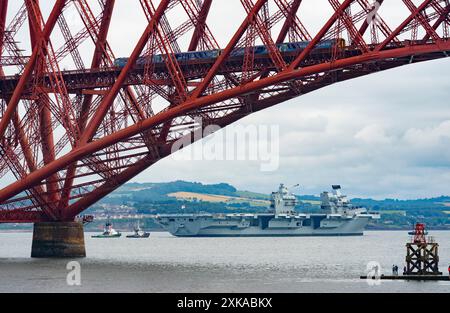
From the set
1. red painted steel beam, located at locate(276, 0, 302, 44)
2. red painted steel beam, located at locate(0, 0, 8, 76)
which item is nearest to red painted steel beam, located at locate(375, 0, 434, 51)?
red painted steel beam, located at locate(276, 0, 302, 44)

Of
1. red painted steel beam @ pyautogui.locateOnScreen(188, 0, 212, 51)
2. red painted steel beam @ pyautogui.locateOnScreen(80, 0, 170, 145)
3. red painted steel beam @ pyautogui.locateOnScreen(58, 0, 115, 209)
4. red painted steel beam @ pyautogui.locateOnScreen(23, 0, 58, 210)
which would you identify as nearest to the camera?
red painted steel beam @ pyautogui.locateOnScreen(80, 0, 170, 145)

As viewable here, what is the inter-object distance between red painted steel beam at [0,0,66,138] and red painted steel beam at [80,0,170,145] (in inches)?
257

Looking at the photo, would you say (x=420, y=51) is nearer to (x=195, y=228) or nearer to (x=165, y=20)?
(x=165, y=20)

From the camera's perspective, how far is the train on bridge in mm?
64875

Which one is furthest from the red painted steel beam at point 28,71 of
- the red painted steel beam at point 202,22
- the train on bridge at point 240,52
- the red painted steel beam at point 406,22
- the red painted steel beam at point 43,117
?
the red painted steel beam at point 406,22

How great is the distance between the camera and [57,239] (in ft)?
283

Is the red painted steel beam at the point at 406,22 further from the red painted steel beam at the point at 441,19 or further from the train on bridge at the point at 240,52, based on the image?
the train on bridge at the point at 240,52

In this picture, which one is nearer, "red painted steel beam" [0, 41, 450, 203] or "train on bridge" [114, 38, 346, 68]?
"red painted steel beam" [0, 41, 450, 203]

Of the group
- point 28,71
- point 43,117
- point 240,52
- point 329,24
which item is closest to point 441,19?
point 329,24

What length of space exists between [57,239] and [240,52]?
24884 millimetres

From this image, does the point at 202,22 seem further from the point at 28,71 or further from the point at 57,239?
the point at 57,239

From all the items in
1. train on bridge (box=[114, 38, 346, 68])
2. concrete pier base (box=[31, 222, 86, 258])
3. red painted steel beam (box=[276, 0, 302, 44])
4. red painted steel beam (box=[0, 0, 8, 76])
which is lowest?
concrete pier base (box=[31, 222, 86, 258])

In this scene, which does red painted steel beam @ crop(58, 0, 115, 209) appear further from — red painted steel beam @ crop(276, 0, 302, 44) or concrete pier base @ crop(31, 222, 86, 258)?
red painted steel beam @ crop(276, 0, 302, 44)
